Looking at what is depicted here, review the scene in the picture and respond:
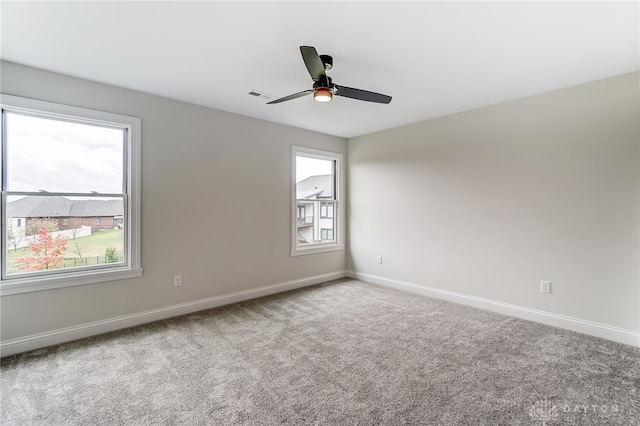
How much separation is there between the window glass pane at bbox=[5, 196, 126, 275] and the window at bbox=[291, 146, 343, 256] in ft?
7.63

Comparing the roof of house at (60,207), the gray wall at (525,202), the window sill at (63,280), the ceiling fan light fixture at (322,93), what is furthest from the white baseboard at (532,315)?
the roof of house at (60,207)

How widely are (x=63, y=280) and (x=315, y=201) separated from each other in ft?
11.2

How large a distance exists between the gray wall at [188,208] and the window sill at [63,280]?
0.06 m

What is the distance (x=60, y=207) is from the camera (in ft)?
9.47

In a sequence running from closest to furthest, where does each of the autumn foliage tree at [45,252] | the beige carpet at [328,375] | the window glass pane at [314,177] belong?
the beige carpet at [328,375]
the autumn foliage tree at [45,252]
the window glass pane at [314,177]

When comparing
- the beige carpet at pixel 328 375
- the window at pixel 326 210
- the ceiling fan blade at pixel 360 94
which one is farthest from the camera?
the window at pixel 326 210

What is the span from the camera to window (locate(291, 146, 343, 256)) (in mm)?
4746

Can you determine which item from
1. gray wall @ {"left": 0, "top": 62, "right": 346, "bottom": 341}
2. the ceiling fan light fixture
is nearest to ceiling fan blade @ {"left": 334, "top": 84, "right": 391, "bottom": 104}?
the ceiling fan light fixture

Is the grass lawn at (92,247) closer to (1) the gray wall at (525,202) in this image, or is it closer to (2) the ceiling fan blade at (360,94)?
(2) the ceiling fan blade at (360,94)

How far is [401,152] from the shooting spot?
182 inches

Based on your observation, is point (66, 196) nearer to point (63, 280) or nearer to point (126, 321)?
point (63, 280)

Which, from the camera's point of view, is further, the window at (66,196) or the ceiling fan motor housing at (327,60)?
the window at (66,196)

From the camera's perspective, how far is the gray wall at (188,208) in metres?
2.79

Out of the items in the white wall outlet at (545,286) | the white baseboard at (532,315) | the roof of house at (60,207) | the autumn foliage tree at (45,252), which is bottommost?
the white baseboard at (532,315)
